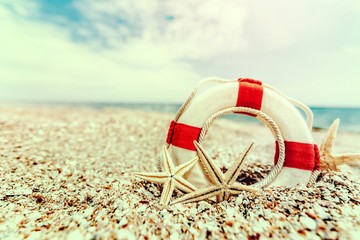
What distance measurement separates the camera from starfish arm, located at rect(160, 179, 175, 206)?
6.09 feet

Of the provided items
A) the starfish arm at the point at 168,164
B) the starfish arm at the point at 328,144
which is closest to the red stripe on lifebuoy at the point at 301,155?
the starfish arm at the point at 328,144

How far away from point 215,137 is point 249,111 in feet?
13.6

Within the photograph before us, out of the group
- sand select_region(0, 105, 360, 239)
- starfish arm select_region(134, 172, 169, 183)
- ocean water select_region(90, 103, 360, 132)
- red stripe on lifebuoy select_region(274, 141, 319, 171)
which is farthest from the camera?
ocean water select_region(90, 103, 360, 132)

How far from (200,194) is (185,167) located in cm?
26

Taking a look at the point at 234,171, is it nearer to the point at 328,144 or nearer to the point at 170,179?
the point at 170,179

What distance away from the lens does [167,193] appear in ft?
6.25

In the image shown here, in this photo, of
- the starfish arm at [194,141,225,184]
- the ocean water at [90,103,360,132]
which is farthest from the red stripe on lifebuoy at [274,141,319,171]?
the ocean water at [90,103,360,132]

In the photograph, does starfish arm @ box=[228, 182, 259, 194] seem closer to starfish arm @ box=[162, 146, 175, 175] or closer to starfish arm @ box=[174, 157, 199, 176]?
starfish arm @ box=[174, 157, 199, 176]

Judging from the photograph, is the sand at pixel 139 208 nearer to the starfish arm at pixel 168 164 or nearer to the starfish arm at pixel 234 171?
the starfish arm at pixel 234 171

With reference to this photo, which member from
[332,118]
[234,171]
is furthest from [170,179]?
[332,118]

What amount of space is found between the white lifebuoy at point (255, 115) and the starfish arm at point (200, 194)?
1.35 feet

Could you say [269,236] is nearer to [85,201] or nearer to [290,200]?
[290,200]

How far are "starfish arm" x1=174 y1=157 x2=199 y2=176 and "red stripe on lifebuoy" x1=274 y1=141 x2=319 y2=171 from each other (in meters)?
0.90

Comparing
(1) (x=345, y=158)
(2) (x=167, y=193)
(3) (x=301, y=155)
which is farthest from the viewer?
(1) (x=345, y=158)
